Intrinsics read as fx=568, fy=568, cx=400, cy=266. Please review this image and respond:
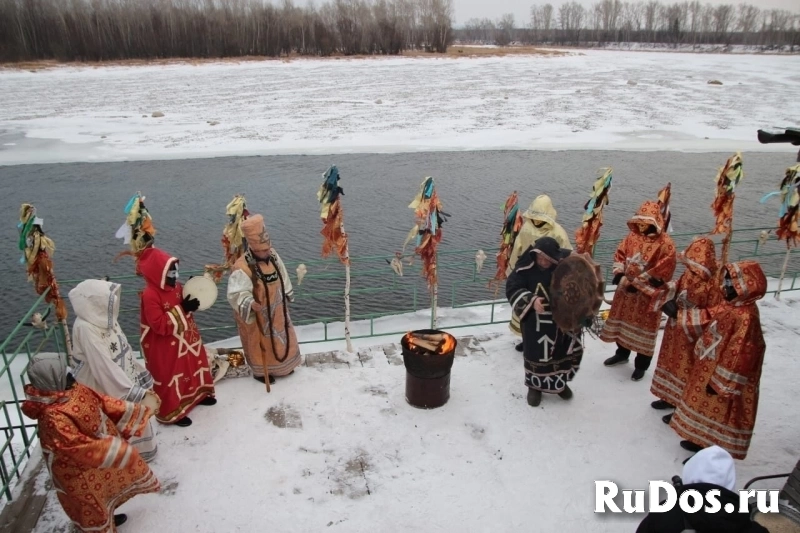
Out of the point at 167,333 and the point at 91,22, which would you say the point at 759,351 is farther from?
the point at 91,22

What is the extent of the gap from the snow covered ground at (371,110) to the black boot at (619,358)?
12763mm

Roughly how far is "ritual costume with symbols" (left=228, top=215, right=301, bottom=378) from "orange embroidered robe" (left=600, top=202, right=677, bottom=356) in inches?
116

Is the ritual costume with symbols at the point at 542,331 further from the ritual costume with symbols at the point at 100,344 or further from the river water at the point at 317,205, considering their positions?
the river water at the point at 317,205

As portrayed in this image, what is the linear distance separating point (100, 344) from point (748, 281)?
4159 mm

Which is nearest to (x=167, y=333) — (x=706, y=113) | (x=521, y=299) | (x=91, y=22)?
(x=521, y=299)

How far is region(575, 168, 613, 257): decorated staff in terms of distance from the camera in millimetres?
5762

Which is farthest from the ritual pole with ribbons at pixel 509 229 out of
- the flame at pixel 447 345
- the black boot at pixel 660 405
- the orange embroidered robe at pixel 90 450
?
the orange embroidered robe at pixel 90 450

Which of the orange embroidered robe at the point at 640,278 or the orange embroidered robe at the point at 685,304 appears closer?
the orange embroidered robe at the point at 685,304

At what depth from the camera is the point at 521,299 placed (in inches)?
172

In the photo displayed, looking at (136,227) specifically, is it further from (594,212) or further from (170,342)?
(594,212)

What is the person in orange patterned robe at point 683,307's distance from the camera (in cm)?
433

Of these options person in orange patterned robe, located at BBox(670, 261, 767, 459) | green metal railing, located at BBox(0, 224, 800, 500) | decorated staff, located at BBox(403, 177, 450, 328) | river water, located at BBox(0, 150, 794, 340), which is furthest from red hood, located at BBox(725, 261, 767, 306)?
river water, located at BBox(0, 150, 794, 340)

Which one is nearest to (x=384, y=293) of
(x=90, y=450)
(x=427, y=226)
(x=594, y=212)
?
(x=427, y=226)

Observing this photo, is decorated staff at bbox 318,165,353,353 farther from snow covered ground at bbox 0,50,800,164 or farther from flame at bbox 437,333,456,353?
snow covered ground at bbox 0,50,800,164
